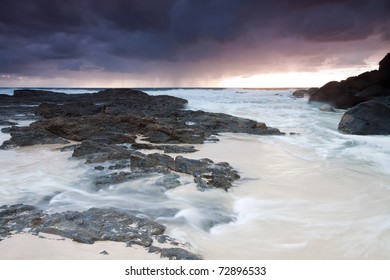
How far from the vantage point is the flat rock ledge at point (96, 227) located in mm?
3324

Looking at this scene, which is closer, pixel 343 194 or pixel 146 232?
pixel 146 232

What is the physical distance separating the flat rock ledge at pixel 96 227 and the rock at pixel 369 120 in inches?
399

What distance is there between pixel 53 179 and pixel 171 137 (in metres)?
3.95

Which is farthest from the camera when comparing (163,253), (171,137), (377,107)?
(377,107)

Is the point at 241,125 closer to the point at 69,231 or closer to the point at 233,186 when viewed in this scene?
the point at 233,186

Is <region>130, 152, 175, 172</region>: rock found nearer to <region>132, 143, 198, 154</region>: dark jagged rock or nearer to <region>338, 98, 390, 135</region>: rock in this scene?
<region>132, 143, 198, 154</region>: dark jagged rock

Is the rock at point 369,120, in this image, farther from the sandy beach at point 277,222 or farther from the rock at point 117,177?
the rock at point 117,177

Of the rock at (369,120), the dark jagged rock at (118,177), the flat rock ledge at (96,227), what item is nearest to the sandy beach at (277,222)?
the flat rock ledge at (96,227)

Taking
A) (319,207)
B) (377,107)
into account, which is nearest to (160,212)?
(319,207)

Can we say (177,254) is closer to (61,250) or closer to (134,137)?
(61,250)

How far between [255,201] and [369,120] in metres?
8.80

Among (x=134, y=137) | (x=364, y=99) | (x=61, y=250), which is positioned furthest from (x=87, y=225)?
(x=364, y=99)

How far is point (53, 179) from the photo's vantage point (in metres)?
5.64

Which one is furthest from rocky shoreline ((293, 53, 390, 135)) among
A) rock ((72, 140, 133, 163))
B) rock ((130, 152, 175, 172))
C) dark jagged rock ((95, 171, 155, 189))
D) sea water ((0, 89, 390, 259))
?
dark jagged rock ((95, 171, 155, 189))
